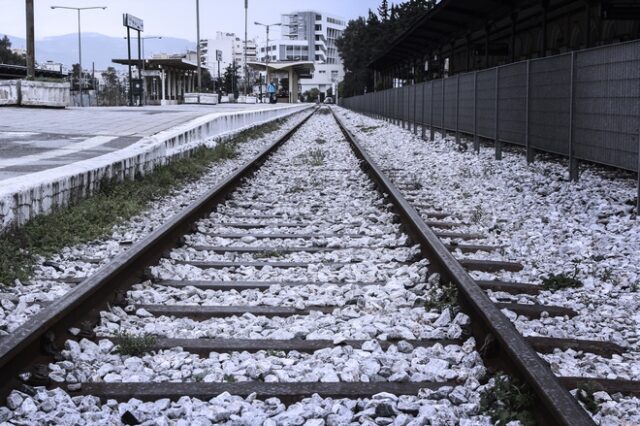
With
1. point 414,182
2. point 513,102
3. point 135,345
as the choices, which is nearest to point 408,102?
point 513,102

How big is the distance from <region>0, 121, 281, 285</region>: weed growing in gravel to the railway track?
0.81 meters

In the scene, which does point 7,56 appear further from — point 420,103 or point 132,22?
point 420,103

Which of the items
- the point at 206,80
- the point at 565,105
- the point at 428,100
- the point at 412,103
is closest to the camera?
the point at 565,105

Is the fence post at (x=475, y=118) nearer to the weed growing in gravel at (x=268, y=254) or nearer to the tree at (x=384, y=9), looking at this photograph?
the weed growing in gravel at (x=268, y=254)

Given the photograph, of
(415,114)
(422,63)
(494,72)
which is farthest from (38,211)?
(422,63)

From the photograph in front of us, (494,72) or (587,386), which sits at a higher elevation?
(494,72)

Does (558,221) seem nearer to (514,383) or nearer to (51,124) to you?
(514,383)

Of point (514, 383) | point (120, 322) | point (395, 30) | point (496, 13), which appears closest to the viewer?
point (514, 383)

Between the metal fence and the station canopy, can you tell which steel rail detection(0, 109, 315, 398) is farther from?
the station canopy

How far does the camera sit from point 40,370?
3.33 m

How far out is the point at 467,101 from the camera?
16391 millimetres

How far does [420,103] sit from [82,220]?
A: 17189mm

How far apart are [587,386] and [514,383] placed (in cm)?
32

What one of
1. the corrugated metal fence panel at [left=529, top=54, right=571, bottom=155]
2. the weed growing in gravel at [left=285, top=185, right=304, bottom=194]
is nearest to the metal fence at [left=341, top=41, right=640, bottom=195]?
the corrugated metal fence panel at [left=529, top=54, right=571, bottom=155]
